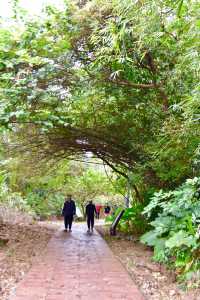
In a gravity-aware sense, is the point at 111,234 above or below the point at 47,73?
below

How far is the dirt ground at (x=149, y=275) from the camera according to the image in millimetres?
5312

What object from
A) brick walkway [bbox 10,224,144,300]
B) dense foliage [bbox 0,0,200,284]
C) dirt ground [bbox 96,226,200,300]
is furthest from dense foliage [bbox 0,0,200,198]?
brick walkway [bbox 10,224,144,300]

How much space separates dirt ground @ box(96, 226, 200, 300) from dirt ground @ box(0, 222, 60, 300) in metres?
1.96

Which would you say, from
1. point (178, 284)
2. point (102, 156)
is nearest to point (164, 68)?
point (178, 284)

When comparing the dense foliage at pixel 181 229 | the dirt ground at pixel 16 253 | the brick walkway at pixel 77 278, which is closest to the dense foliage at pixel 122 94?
the dense foliage at pixel 181 229

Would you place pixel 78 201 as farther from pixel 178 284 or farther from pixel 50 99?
pixel 178 284

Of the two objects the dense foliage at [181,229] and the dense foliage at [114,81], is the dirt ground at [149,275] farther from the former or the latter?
the dense foliage at [114,81]

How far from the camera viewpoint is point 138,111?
9156 millimetres

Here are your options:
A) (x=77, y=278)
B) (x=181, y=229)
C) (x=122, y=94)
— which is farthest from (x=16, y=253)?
(x=122, y=94)

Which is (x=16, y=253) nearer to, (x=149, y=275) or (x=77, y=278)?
(x=77, y=278)

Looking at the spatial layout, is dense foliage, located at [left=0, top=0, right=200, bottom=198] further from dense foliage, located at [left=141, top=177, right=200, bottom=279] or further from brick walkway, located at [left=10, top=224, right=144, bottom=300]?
brick walkway, located at [left=10, top=224, right=144, bottom=300]

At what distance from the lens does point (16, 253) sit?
8297mm

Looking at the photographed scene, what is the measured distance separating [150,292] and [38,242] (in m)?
5.41

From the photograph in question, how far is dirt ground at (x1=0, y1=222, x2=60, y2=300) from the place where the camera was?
19.5 feet
